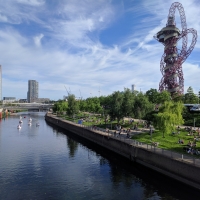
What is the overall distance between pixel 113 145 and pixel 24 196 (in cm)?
2585

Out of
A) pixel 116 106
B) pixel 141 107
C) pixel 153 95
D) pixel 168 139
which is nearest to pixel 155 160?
pixel 168 139

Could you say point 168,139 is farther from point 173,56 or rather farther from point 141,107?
point 173,56

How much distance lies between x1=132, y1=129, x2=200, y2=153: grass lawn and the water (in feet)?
18.3

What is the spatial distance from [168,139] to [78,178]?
19785 millimetres

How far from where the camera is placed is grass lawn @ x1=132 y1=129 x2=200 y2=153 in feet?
130

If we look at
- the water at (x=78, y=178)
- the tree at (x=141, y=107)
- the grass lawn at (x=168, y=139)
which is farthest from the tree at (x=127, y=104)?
the water at (x=78, y=178)

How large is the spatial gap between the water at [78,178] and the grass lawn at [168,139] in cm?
557

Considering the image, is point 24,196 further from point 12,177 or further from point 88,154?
point 88,154

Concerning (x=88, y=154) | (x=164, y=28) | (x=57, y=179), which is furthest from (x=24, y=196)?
(x=164, y=28)

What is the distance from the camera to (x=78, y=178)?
111ft

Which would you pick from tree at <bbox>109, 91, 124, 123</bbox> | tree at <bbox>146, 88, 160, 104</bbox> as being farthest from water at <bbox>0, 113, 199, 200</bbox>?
tree at <bbox>146, 88, 160, 104</bbox>

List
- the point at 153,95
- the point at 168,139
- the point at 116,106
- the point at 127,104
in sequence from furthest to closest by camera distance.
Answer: the point at 153,95 → the point at 116,106 → the point at 127,104 → the point at 168,139

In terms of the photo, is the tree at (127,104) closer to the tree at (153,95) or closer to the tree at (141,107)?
the tree at (141,107)

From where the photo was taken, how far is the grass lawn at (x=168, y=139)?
130 ft
